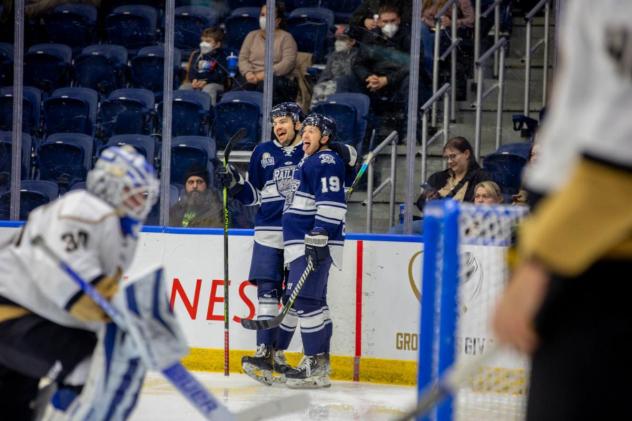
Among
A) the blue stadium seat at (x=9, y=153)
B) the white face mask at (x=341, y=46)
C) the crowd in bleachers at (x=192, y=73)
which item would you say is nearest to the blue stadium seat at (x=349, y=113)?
the crowd in bleachers at (x=192, y=73)

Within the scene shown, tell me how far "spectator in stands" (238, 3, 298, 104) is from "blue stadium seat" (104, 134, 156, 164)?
59 cm

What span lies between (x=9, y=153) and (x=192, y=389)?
4.22 meters

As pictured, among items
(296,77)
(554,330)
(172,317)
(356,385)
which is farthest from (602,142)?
(296,77)

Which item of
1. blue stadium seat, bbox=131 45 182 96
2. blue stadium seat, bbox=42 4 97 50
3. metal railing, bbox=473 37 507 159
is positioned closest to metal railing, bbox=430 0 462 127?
metal railing, bbox=473 37 507 159

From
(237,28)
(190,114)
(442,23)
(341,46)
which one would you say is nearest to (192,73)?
(190,114)

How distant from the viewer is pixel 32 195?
6500 mm

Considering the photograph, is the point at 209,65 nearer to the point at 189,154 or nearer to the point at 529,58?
the point at 189,154

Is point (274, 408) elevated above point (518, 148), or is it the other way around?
point (518, 148)

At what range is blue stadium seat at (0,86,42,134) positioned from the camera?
659 centimetres

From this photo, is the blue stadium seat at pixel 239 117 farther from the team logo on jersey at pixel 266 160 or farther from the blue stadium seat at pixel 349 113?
the team logo on jersey at pixel 266 160

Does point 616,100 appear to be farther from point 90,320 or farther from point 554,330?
point 90,320

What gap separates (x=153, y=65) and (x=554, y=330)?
17.4 feet

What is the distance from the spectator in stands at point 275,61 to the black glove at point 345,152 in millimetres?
592

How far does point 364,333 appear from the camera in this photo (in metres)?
5.71
